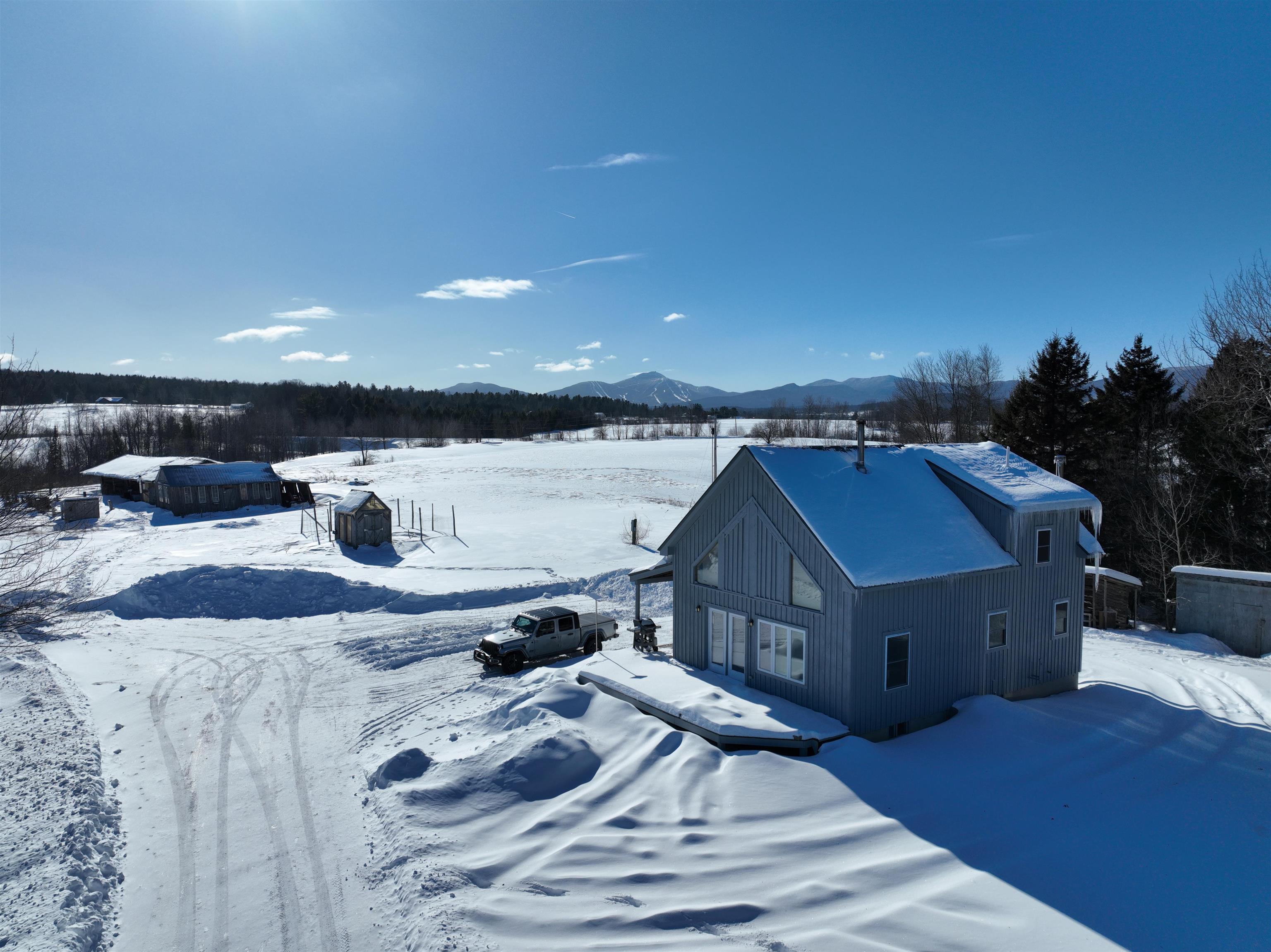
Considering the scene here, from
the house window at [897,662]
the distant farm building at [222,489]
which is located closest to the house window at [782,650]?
the house window at [897,662]

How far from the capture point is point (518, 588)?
26.1 m

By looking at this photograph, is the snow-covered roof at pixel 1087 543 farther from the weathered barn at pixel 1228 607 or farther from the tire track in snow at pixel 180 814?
the tire track in snow at pixel 180 814

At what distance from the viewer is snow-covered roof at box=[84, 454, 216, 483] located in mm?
50406

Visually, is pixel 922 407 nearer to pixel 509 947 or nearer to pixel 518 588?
pixel 518 588

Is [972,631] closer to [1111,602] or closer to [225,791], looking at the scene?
[225,791]

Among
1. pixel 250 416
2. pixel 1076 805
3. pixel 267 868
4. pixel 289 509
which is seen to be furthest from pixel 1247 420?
pixel 250 416

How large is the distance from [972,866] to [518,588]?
19503 mm

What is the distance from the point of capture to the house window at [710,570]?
16234mm

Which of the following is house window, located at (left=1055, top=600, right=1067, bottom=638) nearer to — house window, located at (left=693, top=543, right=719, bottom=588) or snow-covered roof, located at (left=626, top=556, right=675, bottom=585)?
house window, located at (left=693, top=543, right=719, bottom=588)

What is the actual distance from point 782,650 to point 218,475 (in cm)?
4722

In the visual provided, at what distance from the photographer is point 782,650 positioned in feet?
47.9

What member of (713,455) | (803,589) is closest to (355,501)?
(713,455)

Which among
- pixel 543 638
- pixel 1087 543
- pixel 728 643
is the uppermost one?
pixel 1087 543

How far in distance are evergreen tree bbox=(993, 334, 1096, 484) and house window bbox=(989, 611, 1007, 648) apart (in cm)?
2343
